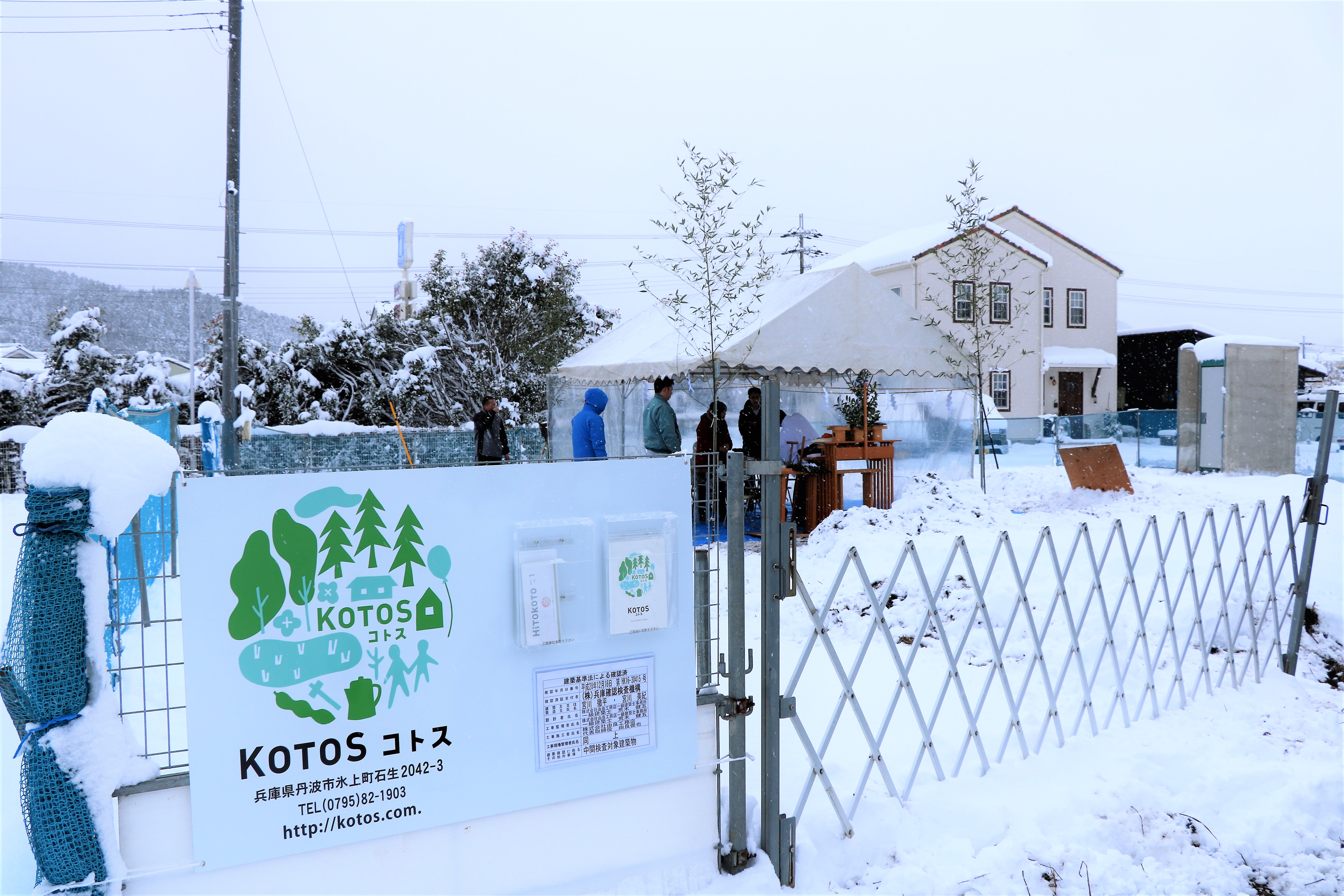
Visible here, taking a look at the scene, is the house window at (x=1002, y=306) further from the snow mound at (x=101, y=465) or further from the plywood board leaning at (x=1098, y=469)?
Result: the snow mound at (x=101, y=465)

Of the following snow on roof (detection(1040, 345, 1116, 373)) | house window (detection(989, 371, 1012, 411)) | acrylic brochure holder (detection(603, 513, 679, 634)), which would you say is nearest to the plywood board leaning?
acrylic brochure holder (detection(603, 513, 679, 634))

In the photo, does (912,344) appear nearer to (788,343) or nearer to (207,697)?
(788,343)

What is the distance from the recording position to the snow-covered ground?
2.86 metres

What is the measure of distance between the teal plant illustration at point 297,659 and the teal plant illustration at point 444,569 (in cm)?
25

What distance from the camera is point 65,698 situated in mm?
2053

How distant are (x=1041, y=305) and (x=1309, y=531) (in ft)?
77.4

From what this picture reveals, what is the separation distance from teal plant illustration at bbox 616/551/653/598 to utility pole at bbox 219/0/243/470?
38.4ft

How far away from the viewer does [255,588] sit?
222 centimetres

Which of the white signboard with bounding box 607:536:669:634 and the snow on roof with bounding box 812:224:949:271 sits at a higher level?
the snow on roof with bounding box 812:224:949:271

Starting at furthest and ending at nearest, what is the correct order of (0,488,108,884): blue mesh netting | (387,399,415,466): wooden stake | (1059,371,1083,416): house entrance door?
(1059,371,1083,416): house entrance door, (387,399,415,466): wooden stake, (0,488,108,884): blue mesh netting

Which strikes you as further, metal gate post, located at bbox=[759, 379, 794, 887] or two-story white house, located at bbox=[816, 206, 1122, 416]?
two-story white house, located at bbox=[816, 206, 1122, 416]

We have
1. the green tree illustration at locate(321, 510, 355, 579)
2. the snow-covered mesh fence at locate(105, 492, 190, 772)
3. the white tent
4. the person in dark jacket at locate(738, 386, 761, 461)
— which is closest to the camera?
the snow-covered mesh fence at locate(105, 492, 190, 772)

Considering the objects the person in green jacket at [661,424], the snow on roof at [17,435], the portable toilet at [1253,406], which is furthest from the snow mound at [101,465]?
the snow on roof at [17,435]

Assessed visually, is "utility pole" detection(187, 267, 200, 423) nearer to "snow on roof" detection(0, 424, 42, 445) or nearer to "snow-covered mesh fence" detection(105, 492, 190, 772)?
"snow on roof" detection(0, 424, 42, 445)
